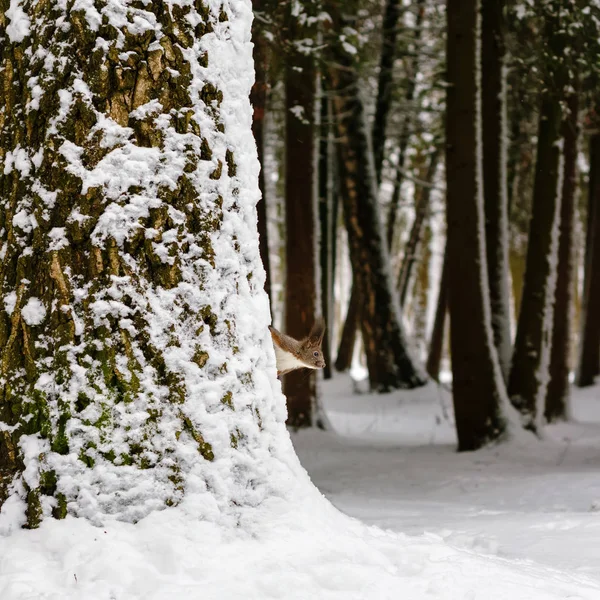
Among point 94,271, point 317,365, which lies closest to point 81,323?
point 94,271

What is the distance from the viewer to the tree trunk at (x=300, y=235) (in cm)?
974

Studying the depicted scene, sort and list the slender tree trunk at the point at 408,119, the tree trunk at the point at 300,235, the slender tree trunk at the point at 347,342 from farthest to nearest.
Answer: the slender tree trunk at the point at 347,342 < the slender tree trunk at the point at 408,119 < the tree trunk at the point at 300,235

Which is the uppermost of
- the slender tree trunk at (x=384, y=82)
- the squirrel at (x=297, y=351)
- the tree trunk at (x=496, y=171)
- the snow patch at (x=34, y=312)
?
the slender tree trunk at (x=384, y=82)

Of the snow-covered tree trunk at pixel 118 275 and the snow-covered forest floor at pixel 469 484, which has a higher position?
the snow-covered tree trunk at pixel 118 275

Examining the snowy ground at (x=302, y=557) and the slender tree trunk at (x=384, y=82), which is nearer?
the snowy ground at (x=302, y=557)

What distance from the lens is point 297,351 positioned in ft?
16.4

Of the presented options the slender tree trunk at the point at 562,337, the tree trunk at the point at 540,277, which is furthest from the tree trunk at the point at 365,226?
the tree trunk at the point at 540,277

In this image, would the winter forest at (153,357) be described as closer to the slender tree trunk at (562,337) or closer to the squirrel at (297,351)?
the squirrel at (297,351)

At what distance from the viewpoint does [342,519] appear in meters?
3.43

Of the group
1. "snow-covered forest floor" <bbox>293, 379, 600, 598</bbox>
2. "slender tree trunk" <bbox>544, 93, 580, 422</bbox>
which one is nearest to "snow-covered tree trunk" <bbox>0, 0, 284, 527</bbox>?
"snow-covered forest floor" <bbox>293, 379, 600, 598</bbox>

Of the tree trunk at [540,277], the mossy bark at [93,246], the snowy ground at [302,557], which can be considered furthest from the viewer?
the tree trunk at [540,277]

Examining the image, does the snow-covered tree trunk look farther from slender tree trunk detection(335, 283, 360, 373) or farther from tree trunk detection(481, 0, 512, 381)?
slender tree trunk detection(335, 283, 360, 373)

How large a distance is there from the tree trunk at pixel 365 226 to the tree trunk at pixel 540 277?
171 inches

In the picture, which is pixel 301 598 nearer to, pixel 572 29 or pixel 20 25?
pixel 20 25
